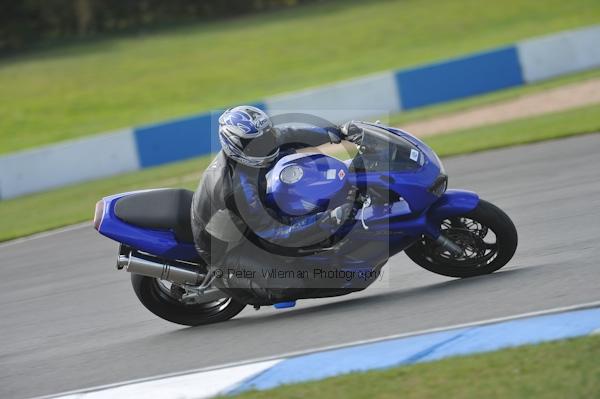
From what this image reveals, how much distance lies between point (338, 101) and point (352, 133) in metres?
11.5

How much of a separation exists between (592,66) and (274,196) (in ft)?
47.4

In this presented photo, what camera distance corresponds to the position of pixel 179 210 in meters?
6.54

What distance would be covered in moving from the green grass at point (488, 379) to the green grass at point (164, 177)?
793 centimetres

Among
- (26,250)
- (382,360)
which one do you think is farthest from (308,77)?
(382,360)

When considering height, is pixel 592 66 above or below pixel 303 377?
below

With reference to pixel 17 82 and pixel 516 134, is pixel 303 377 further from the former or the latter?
pixel 17 82

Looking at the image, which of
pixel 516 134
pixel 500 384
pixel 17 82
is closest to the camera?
pixel 500 384

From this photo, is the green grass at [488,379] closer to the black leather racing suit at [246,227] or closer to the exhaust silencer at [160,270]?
the black leather racing suit at [246,227]

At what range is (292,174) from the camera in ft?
19.4

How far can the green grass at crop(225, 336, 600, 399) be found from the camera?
4.28 metres

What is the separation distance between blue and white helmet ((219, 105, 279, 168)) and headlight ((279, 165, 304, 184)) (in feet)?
0.64

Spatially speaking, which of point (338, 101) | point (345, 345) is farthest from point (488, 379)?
point (338, 101)

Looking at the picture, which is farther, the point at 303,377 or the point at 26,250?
the point at 26,250

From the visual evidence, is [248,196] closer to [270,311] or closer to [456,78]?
[270,311]
